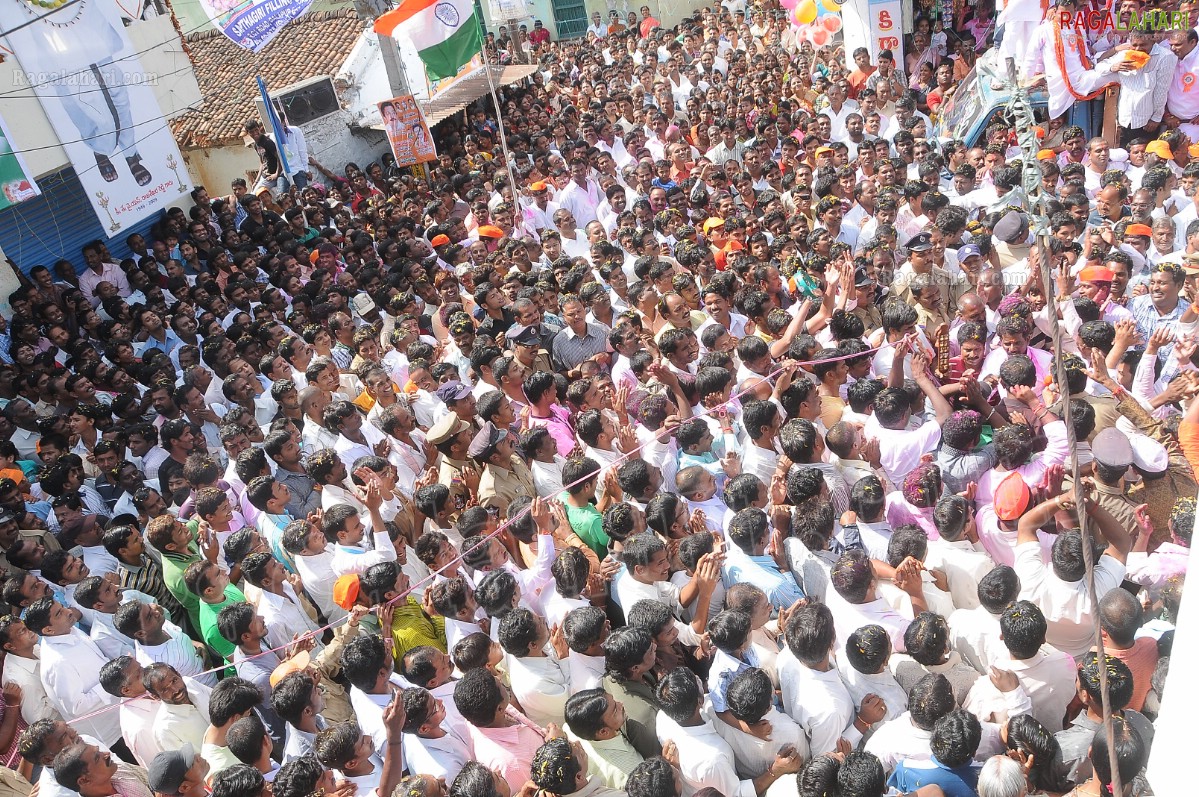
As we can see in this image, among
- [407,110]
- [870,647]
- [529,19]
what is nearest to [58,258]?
[407,110]

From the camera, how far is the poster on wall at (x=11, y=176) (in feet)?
29.5

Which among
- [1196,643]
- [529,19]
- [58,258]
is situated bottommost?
[529,19]

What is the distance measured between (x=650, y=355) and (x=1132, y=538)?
279cm

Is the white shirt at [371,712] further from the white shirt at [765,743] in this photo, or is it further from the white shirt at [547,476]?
the white shirt at [547,476]

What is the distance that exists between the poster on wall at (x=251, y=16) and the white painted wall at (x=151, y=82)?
2.17 meters

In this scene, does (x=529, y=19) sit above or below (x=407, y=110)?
below

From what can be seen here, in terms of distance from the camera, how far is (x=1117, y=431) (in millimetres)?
3902

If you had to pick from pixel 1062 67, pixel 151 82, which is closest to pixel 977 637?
pixel 1062 67

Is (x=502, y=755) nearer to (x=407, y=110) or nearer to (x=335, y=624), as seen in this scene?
(x=335, y=624)

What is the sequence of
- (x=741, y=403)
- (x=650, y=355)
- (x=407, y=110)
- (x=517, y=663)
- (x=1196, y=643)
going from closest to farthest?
(x=1196, y=643), (x=517, y=663), (x=741, y=403), (x=650, y=355), (x=407, y=110)

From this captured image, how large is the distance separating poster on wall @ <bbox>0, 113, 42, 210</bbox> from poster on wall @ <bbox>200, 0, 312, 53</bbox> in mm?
2394

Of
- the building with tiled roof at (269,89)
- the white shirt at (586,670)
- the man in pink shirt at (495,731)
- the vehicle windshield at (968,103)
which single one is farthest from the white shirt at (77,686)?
the building with tiled roof at (269,89)

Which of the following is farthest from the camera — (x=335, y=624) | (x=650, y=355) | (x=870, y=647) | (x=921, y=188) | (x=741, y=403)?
(x=921, y=188)

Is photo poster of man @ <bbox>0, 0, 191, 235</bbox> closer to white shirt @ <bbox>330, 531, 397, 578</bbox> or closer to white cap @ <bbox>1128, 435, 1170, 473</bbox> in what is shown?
white shirt @ <bbox>330, 531, 397, 578</bbox>
